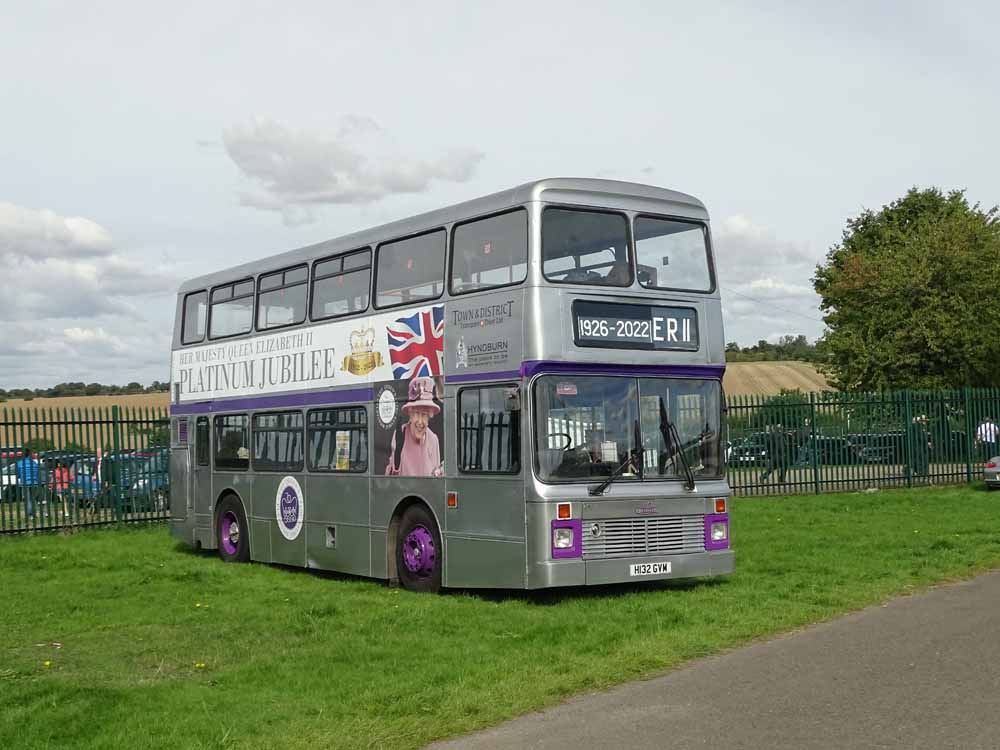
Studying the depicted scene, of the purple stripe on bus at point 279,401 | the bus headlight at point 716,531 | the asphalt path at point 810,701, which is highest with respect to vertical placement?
the purple stripe on bus at point 279,401

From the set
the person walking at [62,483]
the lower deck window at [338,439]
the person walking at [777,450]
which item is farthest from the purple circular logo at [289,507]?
the person walking at [777,450]

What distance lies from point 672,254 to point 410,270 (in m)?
3.00

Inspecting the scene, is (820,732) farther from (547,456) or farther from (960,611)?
(547,456)

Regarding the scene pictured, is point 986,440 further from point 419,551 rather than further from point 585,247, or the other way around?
point 585,247

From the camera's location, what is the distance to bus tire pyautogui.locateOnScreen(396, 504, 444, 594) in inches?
559

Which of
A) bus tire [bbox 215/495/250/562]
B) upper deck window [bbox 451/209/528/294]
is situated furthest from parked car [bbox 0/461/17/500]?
upper deck window [bbox 451/209/528/294]

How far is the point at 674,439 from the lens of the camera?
13.5 m

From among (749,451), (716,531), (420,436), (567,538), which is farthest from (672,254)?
(749,451)

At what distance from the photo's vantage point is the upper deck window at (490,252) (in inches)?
512

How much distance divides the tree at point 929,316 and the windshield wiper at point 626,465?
33565mm

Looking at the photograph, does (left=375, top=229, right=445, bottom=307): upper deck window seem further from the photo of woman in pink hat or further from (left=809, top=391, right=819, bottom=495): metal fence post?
(left=809, top=391, right=819, bottom=495): metal fence post

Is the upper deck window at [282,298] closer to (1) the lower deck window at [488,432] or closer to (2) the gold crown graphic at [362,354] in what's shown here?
(2) the gold crown graphic at [362,354]

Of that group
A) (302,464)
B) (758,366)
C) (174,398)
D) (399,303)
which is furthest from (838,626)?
(758,366)

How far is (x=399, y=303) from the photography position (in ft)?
48.8
